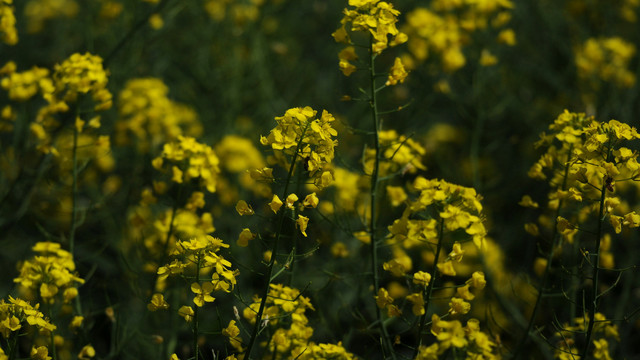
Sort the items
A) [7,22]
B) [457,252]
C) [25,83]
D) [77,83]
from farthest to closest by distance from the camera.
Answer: [25,83], [7,22], [77,83], [457,252]

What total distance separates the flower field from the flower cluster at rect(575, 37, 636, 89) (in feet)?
0.05

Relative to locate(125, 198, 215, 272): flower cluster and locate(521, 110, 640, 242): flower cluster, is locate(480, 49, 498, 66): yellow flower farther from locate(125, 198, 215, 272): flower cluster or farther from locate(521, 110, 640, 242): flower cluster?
locate(125, 198, 215, 272): flower cluster

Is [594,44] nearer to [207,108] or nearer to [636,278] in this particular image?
[636,278]

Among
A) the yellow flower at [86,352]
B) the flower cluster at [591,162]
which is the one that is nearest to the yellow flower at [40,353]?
the yellow flower at [86,352]

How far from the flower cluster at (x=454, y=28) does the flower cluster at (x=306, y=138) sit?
2.52m

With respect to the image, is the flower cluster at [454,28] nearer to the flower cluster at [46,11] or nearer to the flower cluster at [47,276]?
the flower cluster at [47,276]

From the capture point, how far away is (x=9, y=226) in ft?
11.9

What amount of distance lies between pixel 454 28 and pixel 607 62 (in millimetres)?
1188

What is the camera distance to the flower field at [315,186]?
7.51 ft

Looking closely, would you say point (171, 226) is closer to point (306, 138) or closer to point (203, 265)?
point (203, 265)

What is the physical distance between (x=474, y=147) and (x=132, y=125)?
2.20 m

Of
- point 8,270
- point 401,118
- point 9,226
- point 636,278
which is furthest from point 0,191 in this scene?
point 636,278

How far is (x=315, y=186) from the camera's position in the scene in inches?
84.4

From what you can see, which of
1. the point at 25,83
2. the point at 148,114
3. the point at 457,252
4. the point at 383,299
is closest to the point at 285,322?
the point at 383,299
